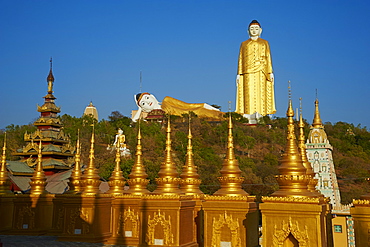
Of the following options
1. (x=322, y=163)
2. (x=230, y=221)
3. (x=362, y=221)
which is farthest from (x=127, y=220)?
(x=322, y=163)

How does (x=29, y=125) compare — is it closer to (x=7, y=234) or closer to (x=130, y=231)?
(x=7, y=234)

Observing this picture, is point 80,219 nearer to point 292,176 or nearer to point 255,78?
point 292,176

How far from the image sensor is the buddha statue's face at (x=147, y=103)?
78500 mm

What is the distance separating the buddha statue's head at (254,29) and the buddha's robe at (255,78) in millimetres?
859

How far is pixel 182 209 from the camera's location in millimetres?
11234

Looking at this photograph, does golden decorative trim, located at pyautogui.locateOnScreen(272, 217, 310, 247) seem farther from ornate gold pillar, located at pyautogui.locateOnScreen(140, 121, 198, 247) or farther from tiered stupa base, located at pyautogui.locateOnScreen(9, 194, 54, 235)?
tiered stupa base, located at pyautogui.locateOnScreen(9, 194, 54, 235)

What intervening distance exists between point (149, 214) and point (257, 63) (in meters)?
50.7

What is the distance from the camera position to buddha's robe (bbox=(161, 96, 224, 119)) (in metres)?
74.9

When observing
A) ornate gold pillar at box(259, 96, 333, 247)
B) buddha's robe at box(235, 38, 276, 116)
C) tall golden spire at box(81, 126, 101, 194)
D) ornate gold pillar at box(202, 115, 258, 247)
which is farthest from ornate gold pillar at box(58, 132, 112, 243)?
buddha's robe at box(235, 38, 276, 116)

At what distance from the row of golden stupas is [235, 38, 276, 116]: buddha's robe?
4635cm

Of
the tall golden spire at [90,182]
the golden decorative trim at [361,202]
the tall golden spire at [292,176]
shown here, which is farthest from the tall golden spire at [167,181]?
the golden decorative trim at [361,202]

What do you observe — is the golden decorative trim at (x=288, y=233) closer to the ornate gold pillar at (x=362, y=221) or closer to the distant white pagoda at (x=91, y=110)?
the ornate gold pillar at (x=362, y=221)

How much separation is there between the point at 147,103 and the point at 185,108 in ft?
25.0

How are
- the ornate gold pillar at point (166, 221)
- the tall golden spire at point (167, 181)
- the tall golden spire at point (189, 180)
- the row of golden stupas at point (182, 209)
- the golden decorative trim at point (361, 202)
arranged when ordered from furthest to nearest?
the tall golden spire at point (189, 180) → the tall golden spire at point (167, 181) → the ornate gold pillar at point (166, 221) → the row of golden stupas at point (182, 209) → the golden decorative trim at point (361, 202)
